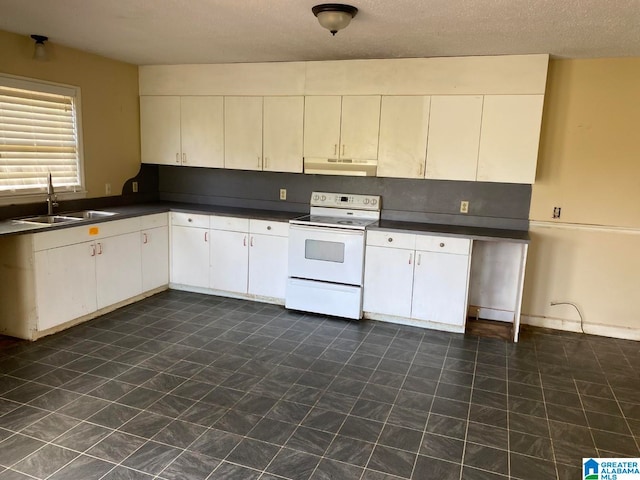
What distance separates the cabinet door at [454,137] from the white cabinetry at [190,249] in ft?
7.77

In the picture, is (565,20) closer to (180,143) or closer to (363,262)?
(363,262)

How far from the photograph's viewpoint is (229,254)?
4.74 m

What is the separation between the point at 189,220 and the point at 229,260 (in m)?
0.61

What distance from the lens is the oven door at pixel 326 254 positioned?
421 cm

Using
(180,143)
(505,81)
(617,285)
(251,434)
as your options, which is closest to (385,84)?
(505,81)

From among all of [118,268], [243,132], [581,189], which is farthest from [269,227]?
[581,189]

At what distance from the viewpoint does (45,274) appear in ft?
11.7

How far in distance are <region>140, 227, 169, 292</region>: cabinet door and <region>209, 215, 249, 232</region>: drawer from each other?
0.55 m

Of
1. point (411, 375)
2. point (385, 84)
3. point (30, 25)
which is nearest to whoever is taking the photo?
point (411, 375)

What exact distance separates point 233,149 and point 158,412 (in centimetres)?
293

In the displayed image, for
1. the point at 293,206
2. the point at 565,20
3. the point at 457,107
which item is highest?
the point at 565,20

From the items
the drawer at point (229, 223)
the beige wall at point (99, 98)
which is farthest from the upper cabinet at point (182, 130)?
the drawer at point (229, 223)

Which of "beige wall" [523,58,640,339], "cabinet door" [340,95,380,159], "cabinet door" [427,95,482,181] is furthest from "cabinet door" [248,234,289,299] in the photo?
"beige wall" [523,58,640,339]

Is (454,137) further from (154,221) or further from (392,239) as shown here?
(154,221)
